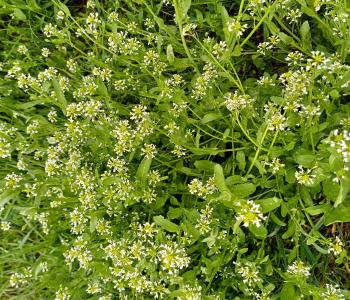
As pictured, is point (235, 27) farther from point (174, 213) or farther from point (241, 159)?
A: point (174, 213)

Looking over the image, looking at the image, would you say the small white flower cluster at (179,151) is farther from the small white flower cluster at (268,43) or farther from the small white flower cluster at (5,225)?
the small white flower cluster at (5,225)

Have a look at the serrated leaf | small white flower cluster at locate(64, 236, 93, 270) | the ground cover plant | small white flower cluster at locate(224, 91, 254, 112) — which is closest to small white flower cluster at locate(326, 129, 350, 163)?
the ground cover plant

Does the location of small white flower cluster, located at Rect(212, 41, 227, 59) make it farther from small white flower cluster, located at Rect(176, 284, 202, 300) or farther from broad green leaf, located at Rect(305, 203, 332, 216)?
small white flower cluster, located at Rect(176, 284, 202, 300)

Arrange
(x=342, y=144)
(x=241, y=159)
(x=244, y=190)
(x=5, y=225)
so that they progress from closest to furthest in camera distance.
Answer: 1. (x=342, y=144)
2. (x=244, y=190)
3. (x=241, y=159)
4. (x=5, y=225)

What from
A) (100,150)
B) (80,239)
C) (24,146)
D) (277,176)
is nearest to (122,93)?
(100,150)

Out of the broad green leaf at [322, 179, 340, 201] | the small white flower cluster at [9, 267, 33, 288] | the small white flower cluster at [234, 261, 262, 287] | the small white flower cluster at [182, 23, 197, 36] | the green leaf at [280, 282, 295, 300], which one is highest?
the small white flower cluster at [182, 23, 197, 36]

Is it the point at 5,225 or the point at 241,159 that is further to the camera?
the point at 5,225

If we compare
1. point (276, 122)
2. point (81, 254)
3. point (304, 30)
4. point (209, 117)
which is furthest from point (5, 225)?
point (304, 30)

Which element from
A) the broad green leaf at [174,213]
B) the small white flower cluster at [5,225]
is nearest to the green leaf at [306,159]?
the broad green leaf at [174,213]
